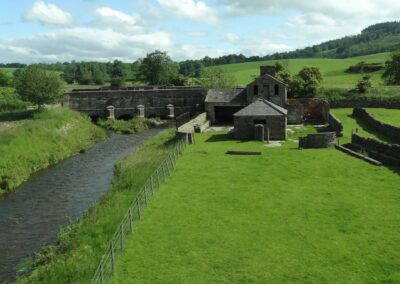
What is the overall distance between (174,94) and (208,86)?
6584 mm

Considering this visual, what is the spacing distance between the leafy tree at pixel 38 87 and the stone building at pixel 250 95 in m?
24.6

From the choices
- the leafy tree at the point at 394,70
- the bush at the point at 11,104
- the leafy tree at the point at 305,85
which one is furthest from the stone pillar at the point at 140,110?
the leafy tree at the point at 394,70

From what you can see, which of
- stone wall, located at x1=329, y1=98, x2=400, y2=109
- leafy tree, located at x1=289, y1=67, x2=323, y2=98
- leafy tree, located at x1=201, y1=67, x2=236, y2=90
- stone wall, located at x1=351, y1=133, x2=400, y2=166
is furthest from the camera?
leafy tree, located at x1=201, y1=67, x2=236, y2=90

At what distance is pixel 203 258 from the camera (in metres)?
20.0

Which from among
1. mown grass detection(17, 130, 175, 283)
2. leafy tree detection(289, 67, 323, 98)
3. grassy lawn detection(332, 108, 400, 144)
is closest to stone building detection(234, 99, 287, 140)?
grassy lawn detection(332, 108, 400, 144)

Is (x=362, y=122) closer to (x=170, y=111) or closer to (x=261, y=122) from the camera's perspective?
(x=261, y=122)

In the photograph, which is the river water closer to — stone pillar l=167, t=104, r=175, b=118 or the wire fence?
the wire fence

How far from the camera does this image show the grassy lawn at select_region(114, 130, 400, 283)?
1877 centimetres

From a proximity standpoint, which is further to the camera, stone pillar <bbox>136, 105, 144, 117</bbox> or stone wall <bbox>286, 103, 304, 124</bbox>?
stone pillar <bbox>136, 105, 144, 117</bbox>

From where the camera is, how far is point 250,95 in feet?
202

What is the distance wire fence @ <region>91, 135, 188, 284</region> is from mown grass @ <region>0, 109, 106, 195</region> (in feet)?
44.7

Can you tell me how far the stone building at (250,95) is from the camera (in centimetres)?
6125

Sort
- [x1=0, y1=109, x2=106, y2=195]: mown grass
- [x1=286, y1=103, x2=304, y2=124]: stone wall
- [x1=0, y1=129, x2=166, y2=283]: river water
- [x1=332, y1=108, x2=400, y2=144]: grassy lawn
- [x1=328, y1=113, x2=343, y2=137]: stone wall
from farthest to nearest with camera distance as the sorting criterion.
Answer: [x1=286, y1=103, x2=304, y2=124]: stone wall < [x1=328, y1=113, x2=343, y2=137]: stone wall < [x1=332, y1=108, x2=400, y2=144]: grassy lawn < [x1=0, y1=109, x2=106, y2=195]: mown grass < [x1=0, y1=129, x2=166, y2=283]: river water

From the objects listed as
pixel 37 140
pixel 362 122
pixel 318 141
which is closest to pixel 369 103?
pixel 362 122
